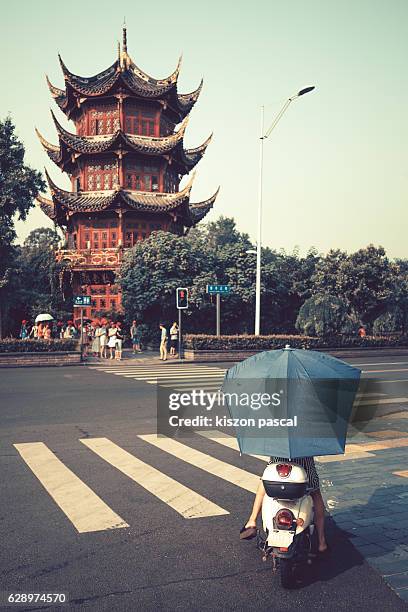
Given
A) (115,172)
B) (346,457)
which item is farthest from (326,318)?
(346,457)

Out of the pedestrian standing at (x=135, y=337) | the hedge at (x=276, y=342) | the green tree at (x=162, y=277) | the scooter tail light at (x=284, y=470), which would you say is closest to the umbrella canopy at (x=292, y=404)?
the scooter tail light at (x=284, y=470)

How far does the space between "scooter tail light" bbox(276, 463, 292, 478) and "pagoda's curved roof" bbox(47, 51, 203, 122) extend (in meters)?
42.3

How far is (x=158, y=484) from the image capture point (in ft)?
23.2

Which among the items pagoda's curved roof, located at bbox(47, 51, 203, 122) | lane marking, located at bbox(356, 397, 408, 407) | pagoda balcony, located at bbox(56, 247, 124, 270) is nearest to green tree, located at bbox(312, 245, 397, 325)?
pagoda balcony, located at bbox(56, 247, 124, 270)

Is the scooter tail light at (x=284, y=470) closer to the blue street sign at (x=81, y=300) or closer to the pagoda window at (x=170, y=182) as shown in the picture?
the blue street sign at (x=81, y=300)

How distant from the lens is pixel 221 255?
116ft

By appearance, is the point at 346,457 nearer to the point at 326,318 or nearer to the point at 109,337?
the point at 109,337

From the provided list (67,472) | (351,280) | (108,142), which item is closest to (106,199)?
(108,142)

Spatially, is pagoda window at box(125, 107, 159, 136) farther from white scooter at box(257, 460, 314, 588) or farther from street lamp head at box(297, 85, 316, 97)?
white scooter at box(257, 460, 314, 588)

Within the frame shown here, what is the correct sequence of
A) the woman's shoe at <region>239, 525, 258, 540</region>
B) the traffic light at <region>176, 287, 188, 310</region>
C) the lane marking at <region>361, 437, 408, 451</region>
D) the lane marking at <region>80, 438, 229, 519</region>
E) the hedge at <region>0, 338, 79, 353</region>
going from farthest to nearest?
1. the traffic light at <region>176, 287, 188, 310</region>
2. the hedge at <region>0, 338, 79, 353</region>
3. the lane marking at <region>361, 437, 408, 451</region>
4. the lane marking at <region>80, 438, 229, 519</region>
5. the woman's shoe at <region>239, 525, 258, 540</region>

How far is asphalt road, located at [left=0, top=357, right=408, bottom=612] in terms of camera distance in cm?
416

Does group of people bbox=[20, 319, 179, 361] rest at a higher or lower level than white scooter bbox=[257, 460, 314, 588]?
higher

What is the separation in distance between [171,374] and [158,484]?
12778 millimetres

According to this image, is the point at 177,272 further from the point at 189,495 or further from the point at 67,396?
the point at 189,495
